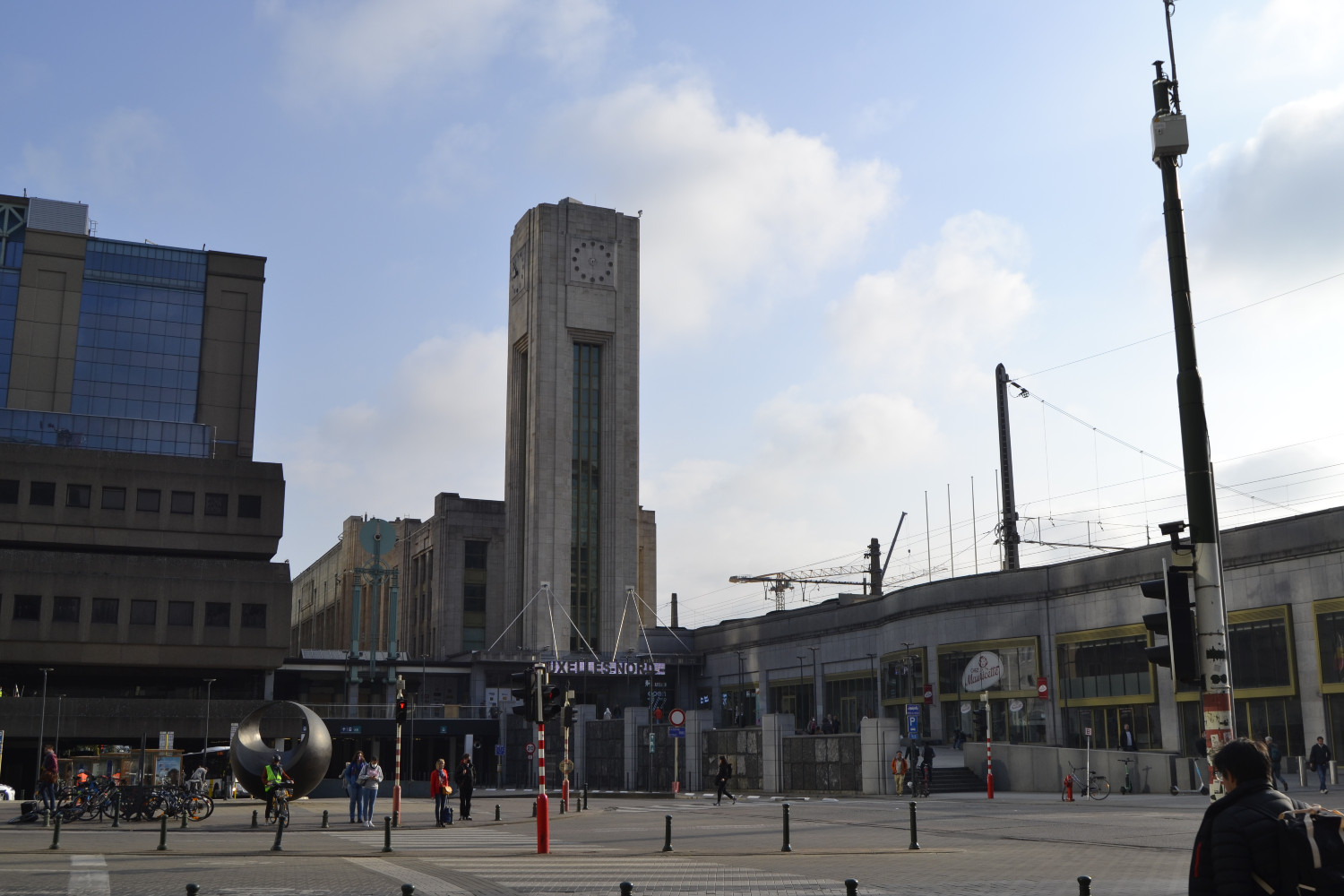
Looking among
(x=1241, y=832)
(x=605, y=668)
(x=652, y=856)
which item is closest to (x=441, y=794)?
(x=652, y=856)

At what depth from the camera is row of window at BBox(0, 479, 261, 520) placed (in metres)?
80.1

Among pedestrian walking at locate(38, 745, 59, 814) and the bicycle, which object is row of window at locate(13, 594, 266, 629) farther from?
the bicycle

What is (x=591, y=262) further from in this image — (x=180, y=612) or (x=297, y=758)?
(x=297, y=758)

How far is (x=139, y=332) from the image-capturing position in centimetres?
11419

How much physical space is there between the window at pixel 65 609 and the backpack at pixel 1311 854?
80390 millimetres

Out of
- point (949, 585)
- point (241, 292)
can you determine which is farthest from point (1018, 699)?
point (241, 292)

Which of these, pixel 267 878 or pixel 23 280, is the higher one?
pixel 23 280

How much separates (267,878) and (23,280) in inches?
4280

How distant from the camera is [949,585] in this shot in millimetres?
63781

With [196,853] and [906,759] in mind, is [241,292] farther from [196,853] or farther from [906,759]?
[196,853]

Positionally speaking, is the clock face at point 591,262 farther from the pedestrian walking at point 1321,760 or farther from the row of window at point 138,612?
the pedestrian walking at point 1321,760

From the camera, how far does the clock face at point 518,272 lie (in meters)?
108

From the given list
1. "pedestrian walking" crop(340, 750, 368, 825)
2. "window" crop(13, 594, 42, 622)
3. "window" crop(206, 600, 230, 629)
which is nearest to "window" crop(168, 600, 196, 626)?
"window" crop(206, 600, 230, 629)

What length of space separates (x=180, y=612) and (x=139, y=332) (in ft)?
148
